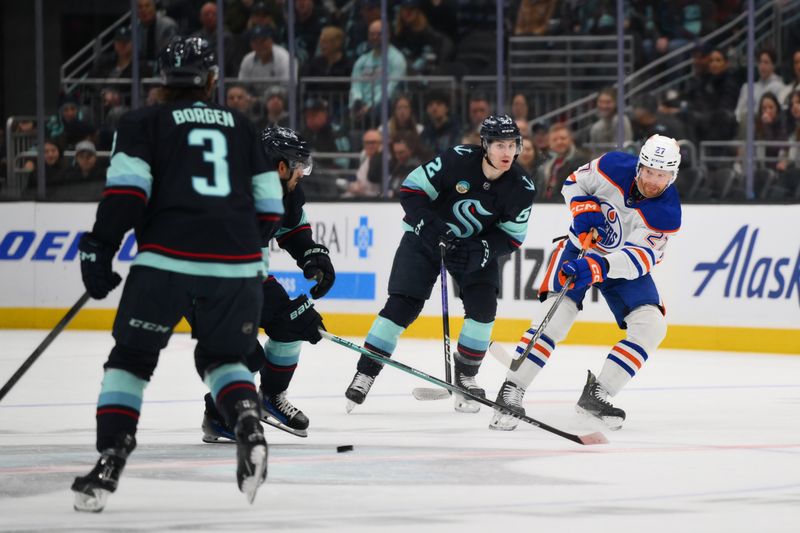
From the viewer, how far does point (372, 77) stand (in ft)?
32.6

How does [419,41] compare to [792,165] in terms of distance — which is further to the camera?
[419,41]

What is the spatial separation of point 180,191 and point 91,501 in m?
0.82

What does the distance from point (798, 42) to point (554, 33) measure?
1.80 meters

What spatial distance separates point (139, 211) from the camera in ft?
12.3

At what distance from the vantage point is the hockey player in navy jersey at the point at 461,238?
19.9 feet

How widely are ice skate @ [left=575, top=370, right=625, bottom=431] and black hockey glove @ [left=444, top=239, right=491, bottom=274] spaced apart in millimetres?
677

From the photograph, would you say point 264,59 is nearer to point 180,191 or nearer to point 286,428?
point 286,428

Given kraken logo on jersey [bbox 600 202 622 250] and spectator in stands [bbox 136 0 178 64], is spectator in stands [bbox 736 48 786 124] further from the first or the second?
spectator in stands [bbox 136 0 178 64]

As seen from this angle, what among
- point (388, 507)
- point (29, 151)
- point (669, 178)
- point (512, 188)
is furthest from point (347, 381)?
point (29, 151)

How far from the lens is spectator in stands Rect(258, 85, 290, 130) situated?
32.8ft

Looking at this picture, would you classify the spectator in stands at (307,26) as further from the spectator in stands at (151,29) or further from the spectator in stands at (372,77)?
the spectator in stands at (151,29)

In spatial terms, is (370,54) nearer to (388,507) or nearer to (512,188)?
(512,188)

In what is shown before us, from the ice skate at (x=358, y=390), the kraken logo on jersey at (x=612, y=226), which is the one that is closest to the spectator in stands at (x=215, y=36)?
the ice skate at (x=358, y=390)

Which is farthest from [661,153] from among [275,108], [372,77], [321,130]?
[275,108]
